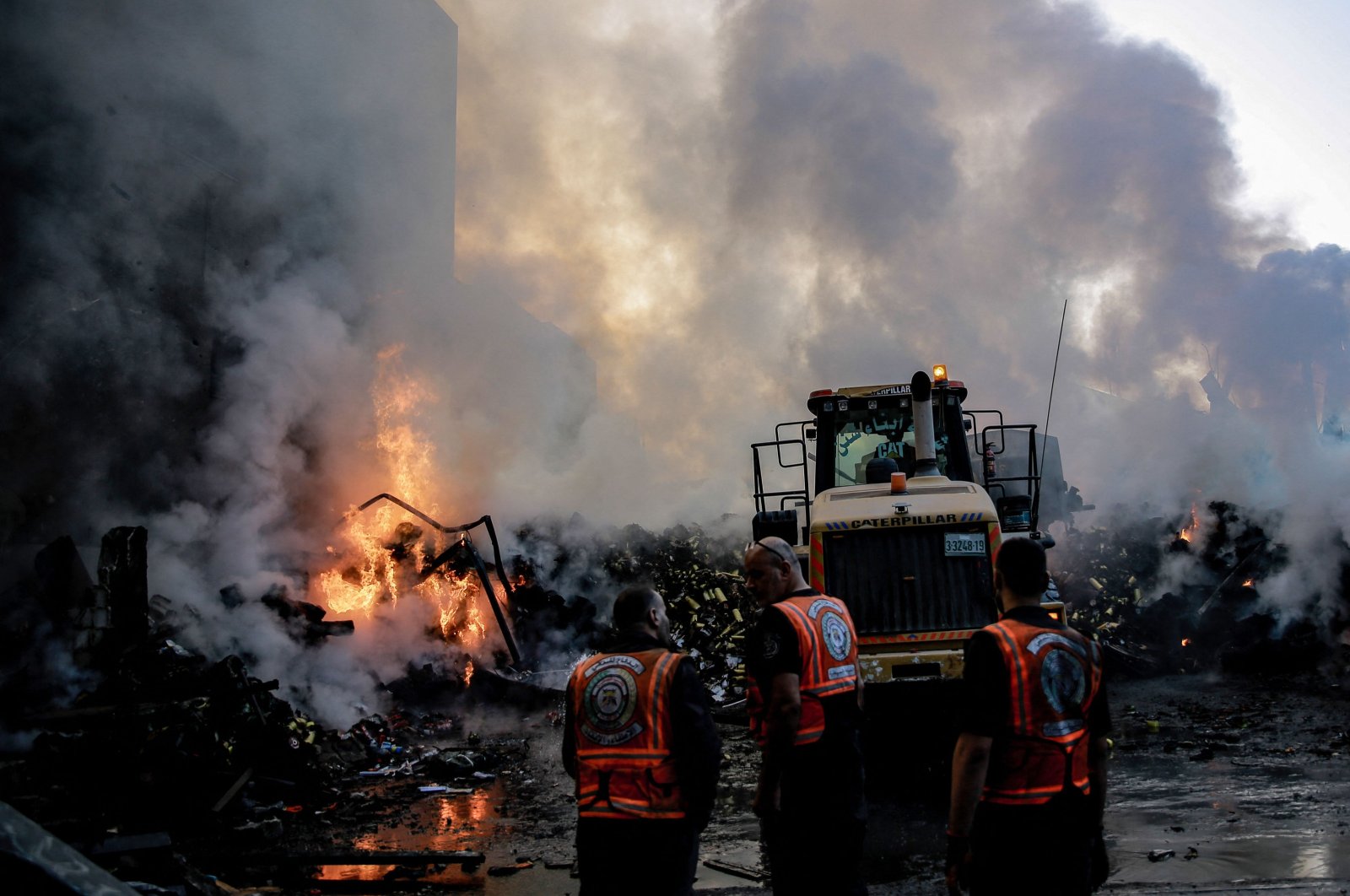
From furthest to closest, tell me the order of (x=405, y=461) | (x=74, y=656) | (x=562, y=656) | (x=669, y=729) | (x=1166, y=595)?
1. (x=405, y=461)
2. (x=1166, y=595)
3. (x=562, y=656)
4. (x=74, y=656)
5. (x=669, y=729)

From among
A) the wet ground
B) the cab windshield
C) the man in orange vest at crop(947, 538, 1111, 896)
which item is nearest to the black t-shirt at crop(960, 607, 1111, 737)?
the man in orange vest at crop(947, 538, 1111, 896)

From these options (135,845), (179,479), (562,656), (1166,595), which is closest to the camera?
(135,845)

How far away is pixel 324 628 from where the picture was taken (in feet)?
38.4

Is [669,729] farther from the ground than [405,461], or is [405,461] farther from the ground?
[405,461]

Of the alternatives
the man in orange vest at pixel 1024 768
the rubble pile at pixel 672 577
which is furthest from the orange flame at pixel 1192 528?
the man in orange vest at pixel 1024 768

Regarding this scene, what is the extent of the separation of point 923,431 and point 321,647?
7.82 meters

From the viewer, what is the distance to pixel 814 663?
3.58 meters

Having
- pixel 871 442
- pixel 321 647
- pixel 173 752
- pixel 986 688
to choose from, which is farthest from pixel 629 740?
pixel 321 647

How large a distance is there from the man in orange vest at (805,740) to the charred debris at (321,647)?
87.4 inches

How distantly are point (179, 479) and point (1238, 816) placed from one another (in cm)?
1526

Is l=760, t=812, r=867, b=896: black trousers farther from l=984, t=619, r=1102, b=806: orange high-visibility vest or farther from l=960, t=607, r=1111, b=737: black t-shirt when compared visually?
l=960, t=607, r=1111, b=737: black t-shirt

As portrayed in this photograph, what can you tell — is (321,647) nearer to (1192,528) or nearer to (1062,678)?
(1062,678)

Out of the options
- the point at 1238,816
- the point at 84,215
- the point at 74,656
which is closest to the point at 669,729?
the point at 1238,816

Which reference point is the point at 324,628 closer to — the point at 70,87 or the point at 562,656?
the point at 562,656
